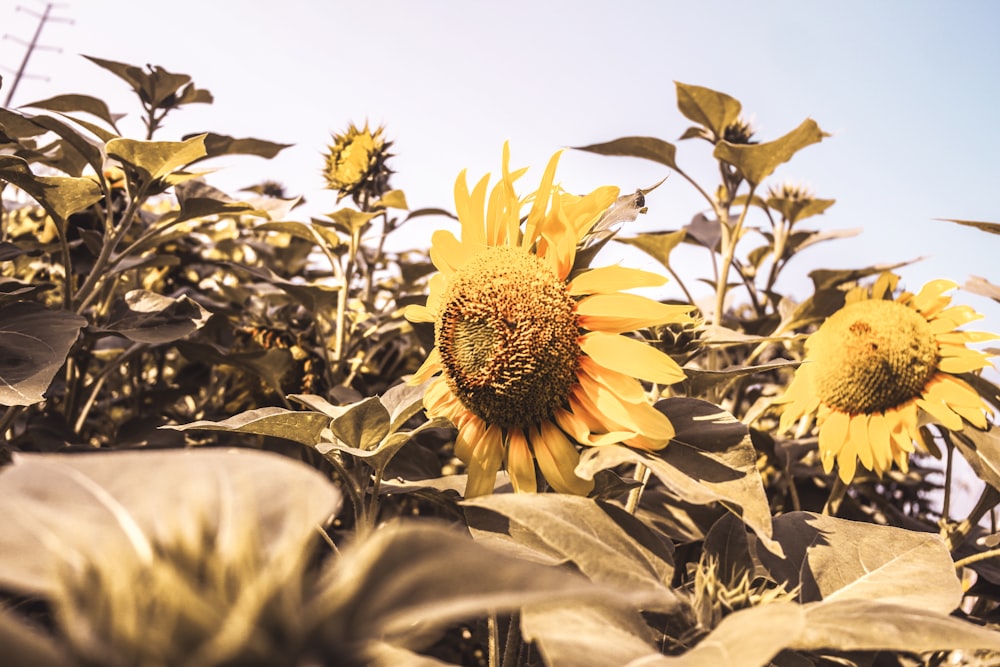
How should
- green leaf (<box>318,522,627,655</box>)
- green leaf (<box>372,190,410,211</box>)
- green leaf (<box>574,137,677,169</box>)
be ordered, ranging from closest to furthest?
1. green leaf (<box>318,522,627,655</box>)
2. green leaf (<box>574,137,677,169</box>)
3. green leaf (<box>372,190,410,211</box>)

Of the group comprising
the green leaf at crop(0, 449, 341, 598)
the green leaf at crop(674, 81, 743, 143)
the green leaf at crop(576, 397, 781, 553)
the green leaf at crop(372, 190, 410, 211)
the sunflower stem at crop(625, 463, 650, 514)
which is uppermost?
the green leaf at crop(674, 81, 743, 143)

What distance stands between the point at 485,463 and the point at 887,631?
443 mm

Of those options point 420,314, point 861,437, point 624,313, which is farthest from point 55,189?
point 861,437

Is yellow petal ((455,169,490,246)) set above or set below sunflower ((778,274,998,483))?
→ above

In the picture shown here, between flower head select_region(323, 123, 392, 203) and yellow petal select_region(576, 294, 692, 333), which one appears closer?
yellow petal select_region(576, 294, 692, 333)

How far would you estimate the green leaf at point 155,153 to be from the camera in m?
1.09

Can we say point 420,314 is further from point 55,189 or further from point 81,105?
point 81,105

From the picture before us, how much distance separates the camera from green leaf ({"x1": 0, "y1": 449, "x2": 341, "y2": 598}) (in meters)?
0.27

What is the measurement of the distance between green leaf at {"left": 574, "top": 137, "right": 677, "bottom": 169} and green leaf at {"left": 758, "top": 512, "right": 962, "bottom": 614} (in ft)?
2.60

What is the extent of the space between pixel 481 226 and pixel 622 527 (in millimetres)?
391

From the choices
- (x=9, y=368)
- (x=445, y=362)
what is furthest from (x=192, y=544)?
(x=9, y=368)

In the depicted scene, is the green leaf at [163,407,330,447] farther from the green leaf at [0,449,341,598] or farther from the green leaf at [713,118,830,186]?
the green leaf at [713,118,830,186]

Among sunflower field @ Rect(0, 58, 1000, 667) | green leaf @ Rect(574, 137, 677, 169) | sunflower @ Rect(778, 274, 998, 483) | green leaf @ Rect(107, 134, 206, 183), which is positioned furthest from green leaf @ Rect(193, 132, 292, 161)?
sunflower @ Rect(778, 274, 998, 483)

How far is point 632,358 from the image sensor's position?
0.70m
